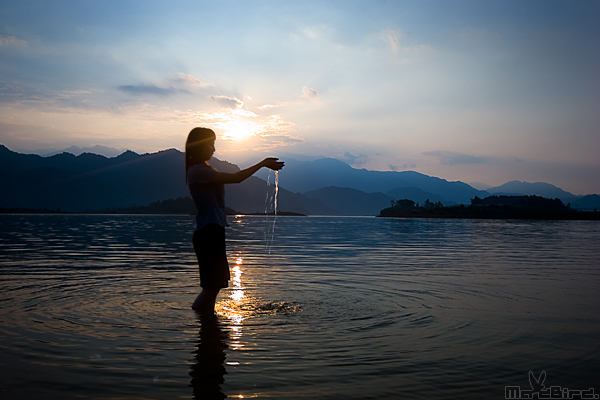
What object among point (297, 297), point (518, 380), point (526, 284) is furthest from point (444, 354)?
point (526, 284)

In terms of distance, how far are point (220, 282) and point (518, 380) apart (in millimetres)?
4479

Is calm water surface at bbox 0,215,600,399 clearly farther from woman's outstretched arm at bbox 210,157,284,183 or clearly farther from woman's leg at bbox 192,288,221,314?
woman's outstretched arm at bbox 210,157,284,183

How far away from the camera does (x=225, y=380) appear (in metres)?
4.56

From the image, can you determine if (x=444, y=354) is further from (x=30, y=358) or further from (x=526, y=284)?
(x=526, y=284)

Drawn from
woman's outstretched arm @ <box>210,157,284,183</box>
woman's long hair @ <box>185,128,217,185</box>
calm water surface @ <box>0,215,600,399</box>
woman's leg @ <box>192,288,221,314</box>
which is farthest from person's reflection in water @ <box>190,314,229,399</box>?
woman's long hair @ <box>185,128,217,185</box>

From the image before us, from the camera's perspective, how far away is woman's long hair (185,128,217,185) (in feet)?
23.1

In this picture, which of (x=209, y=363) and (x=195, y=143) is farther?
(x=195, y=143)

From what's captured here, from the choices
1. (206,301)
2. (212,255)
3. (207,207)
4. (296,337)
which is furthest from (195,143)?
(296,337)

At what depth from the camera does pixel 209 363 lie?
508cm

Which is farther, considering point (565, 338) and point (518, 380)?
point (565, 338)

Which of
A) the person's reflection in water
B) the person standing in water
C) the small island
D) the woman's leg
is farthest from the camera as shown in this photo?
the small island

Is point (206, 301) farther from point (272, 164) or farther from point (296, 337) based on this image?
point (272, 164)

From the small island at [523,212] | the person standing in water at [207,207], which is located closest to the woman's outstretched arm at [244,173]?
the person standing in water at [207,207]

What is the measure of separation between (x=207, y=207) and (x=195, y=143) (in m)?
1.09
